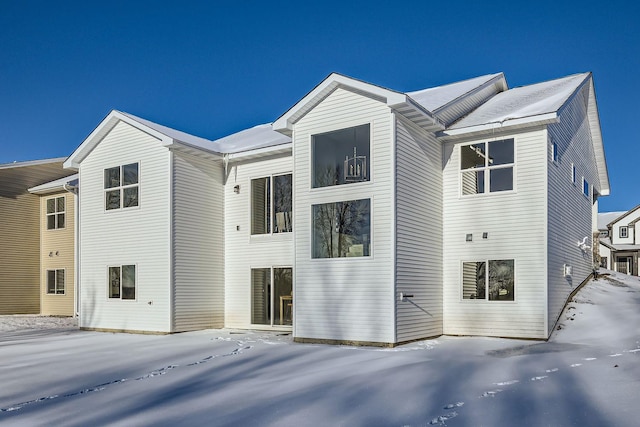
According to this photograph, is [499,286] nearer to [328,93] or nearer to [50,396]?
[328,93]

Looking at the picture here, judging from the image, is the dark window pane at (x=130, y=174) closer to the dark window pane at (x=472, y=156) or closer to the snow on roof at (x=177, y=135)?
the snow on roof at (x=177, y=135)

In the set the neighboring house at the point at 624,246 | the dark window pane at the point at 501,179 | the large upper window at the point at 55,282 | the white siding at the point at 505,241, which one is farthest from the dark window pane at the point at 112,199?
the neighboring house at the point at 624,246

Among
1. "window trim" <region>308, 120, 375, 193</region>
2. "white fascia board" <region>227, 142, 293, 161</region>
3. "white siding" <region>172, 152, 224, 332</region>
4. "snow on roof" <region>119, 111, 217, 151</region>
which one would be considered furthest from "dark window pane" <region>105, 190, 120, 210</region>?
"window trim" <region>308, 120, 375, 193</region>

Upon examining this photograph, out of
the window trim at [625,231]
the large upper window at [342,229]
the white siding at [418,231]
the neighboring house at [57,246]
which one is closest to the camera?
the white siding at [418,231]

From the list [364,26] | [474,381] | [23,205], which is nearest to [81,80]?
[23,205]

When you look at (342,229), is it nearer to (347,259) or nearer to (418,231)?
(347,259)

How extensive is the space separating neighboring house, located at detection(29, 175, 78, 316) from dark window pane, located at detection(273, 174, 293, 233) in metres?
9.25

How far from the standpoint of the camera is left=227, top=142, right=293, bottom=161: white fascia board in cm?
1355

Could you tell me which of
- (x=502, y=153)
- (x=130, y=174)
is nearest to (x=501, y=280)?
(x=502, y=153)

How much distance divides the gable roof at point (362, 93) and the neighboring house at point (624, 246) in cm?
3507

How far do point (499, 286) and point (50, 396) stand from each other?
8.54m

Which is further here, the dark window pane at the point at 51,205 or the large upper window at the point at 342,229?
the dark window pane at the point at 51,205

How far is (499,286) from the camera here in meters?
11.4

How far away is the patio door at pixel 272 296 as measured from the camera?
45.3 ft
